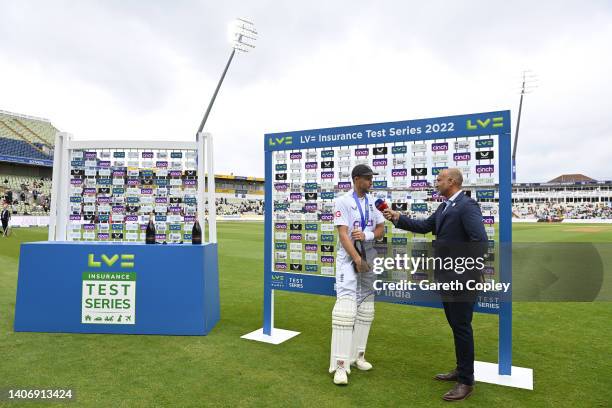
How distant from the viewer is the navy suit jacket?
335cm

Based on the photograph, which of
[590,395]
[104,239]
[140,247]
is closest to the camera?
[590,395]

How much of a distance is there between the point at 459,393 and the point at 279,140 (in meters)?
3.63

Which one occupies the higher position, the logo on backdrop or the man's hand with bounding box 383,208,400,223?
the man's hand with bounding box 383,208,400,223

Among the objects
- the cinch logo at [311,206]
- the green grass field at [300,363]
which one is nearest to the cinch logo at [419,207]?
the cinch logo at [311,206]

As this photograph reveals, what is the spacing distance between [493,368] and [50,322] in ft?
18.6

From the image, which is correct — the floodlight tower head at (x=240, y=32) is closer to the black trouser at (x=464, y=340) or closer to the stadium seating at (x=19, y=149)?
the black trouser at (x=464, y=340)

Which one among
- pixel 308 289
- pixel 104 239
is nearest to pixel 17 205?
pixel 104 239

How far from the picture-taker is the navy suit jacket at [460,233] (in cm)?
335

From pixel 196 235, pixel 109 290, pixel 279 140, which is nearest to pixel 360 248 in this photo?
pixel 279 140

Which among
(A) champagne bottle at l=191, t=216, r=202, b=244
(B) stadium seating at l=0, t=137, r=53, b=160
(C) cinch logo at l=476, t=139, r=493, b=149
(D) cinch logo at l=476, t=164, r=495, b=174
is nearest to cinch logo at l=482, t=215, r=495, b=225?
(D) cinch logo at l=476, t=164, r=495, b=174

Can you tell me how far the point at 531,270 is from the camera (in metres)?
10.6

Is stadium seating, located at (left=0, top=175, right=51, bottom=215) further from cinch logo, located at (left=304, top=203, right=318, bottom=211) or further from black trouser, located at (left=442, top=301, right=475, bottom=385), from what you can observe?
black trouser, located at (left=442, top=301, right=475, bottom=385)

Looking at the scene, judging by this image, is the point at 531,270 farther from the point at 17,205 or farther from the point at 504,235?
the point at 17,205

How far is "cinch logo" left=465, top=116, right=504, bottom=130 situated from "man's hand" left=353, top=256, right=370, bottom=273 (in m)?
1.86
